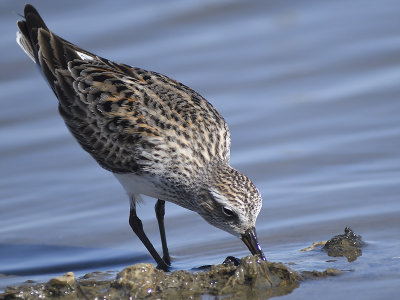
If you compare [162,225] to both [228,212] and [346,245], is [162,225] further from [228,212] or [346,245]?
[346,245]

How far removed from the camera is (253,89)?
1127 centimetres

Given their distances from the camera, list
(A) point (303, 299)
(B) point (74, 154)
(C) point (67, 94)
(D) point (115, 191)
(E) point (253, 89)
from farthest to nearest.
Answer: (E) point (253, 89) < (B) point (74, 154) < (D) point (115, 191) < (C) point (67, 94) < (A) point (303, 299)

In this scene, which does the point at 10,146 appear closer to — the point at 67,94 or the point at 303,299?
the point at 67,94

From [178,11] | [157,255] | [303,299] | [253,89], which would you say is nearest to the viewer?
[303,299]

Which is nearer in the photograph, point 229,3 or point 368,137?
point 368,137

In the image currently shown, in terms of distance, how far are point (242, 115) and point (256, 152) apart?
0.87 metres

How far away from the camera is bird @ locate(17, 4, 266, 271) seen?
7.76m

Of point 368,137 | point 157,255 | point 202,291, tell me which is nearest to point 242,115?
point 368,137

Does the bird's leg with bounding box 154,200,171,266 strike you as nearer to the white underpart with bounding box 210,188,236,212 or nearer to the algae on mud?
the white underpart with bounding box 210,188,236,212

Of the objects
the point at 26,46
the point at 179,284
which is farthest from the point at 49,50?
the point at 179,284

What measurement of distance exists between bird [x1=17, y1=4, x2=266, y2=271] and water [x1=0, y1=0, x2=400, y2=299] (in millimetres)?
555

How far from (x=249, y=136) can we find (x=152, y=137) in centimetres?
246

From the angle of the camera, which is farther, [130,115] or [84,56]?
Answer: [84,56]

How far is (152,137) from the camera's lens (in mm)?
7980
